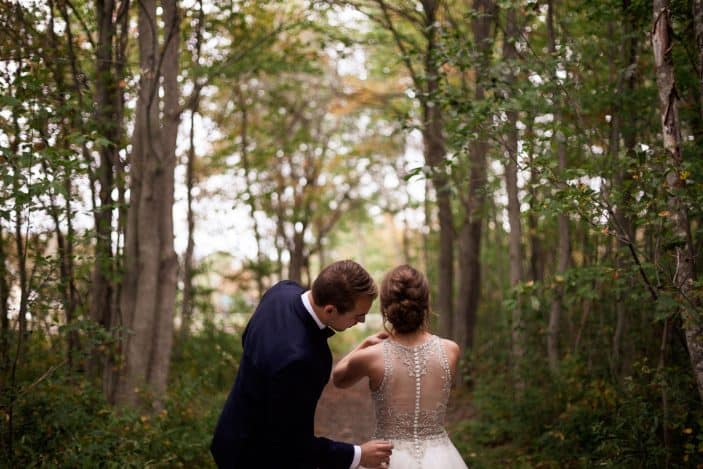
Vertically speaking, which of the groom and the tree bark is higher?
the tree bark

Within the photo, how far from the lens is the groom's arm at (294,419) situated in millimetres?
2984

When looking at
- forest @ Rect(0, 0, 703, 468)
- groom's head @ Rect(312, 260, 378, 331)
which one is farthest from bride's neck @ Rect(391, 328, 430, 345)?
forest @ Rect(0, 0, 703, 468)

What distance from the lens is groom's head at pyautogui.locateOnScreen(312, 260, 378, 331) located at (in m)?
3.17

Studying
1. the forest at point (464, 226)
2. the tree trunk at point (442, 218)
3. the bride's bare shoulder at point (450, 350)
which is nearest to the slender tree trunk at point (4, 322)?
the forest at point (464, 226)

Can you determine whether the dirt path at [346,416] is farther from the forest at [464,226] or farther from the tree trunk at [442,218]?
the tree trunk at [442,218]

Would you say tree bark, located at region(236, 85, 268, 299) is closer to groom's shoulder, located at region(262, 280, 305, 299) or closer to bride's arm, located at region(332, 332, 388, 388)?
bride's arm, located at region(332, 332, 388, 388)

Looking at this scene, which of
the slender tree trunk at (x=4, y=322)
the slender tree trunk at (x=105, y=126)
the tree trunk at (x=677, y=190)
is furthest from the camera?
the slender tree trunk at (x=105, y=126)

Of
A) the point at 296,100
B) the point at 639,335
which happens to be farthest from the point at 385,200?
the point at 639,335

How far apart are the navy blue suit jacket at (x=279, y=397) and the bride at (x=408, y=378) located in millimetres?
569

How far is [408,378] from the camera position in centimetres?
385

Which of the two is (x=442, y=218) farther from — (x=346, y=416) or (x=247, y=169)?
(x=247, y=169)

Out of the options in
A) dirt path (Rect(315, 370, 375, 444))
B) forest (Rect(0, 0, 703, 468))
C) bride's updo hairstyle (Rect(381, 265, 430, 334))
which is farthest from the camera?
dirt path (Rect(315, 370, 375, 444))

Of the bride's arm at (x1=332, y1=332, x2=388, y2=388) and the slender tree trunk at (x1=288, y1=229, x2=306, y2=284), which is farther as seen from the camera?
the slender tree trunk at (x1=288, y1=229, x2=306, y2=284)

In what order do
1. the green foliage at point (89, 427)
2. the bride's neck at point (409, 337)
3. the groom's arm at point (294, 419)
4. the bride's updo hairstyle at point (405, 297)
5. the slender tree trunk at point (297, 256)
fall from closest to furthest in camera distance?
the groom's arm at point (294, 419), the bride's updo hairstyle at point (405, 297), the bride's neck at point (409, 337), the green foliage at point (89, 427), the slender tree trunk at point (297, 256)
